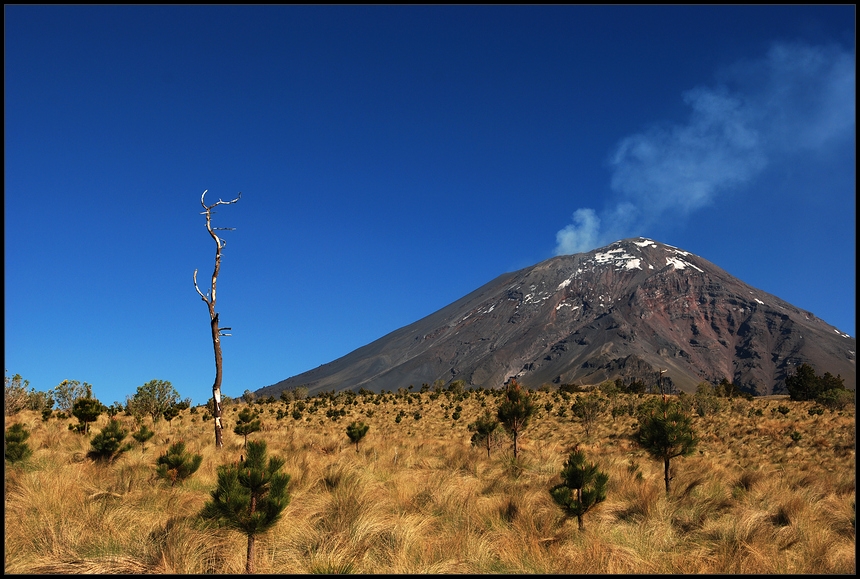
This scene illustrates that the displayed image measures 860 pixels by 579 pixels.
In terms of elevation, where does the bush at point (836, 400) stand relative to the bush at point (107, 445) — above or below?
below

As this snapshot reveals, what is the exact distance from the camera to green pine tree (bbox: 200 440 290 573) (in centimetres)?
607

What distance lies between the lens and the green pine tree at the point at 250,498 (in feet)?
19.9

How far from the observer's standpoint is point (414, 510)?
9.18 metres

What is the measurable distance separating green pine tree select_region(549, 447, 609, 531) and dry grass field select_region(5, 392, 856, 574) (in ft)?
1.20

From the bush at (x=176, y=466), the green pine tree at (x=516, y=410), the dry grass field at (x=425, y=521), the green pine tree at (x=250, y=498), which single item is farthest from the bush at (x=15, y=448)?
the green pine tree at (x=516, y=410)

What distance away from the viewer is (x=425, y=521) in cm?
816

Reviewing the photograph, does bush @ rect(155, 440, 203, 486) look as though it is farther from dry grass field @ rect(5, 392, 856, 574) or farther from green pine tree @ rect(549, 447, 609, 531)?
green pine tree @ rect(549, 447, 609, 531)

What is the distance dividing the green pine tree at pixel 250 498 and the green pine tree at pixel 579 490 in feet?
15.2

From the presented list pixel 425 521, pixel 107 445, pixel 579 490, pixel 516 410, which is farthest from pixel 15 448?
pixel 516 410

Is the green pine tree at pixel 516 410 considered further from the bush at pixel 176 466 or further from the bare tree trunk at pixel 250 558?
the bare tree trunk at pixel 250 558

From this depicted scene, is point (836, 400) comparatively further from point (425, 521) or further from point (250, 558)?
point (250, 558)

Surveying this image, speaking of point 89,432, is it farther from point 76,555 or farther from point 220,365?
point 76,555

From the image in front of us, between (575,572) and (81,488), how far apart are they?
854cm

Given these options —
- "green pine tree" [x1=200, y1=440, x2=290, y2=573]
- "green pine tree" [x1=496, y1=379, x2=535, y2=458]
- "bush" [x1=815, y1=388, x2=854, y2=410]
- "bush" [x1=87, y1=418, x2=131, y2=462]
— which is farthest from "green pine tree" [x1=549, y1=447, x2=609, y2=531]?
"bush" [x1=815, y1=388, x2=854, y2=410]
